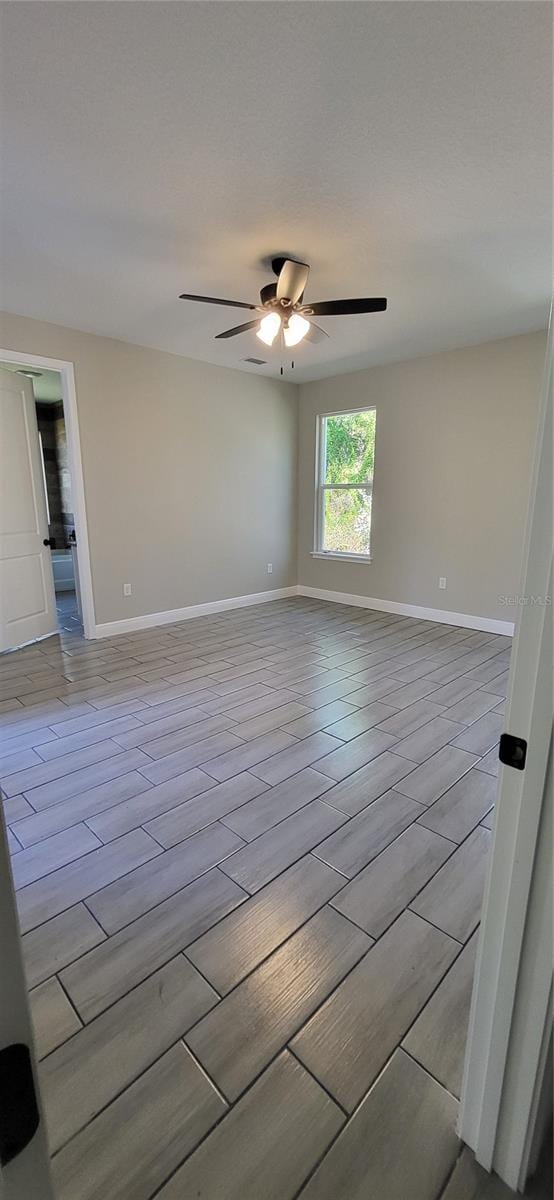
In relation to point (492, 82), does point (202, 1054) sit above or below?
below

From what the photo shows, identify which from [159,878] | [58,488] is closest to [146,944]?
[159,878]

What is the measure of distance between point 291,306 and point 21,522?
2722 millimetres

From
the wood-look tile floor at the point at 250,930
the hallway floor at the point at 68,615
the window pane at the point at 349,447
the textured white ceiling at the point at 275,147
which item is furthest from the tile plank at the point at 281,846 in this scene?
the window pane at the point at 349,447

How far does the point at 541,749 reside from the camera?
27.6 inches

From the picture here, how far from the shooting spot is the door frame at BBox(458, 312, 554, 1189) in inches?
26.0

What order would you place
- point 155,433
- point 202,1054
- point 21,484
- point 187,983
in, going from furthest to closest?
1. point 155,433
2. point 21,484
3. point 187,983
4. point 202,1054

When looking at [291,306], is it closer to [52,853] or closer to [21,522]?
[21,522]

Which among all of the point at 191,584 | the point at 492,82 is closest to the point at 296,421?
the point at 191,584

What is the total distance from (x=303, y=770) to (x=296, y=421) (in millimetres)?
4554

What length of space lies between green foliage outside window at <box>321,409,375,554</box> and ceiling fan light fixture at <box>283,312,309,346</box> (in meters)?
2.38

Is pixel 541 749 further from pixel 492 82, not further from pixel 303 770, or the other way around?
pixel 492 82

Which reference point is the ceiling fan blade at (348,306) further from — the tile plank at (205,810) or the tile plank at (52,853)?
Answer: the tile plank at (52,853)

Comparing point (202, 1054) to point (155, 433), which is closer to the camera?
point (202, 1054)

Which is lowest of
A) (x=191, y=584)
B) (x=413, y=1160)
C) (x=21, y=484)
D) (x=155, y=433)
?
(x=413, y=1160)
